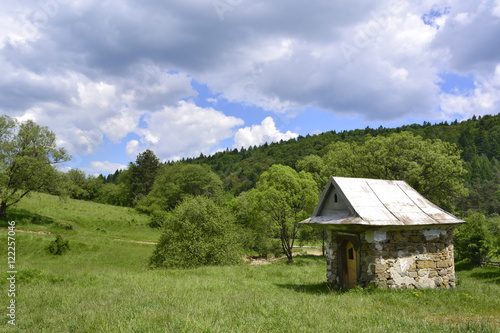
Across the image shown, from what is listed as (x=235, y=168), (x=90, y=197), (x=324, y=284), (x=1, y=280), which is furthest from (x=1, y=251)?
(x=235, y=168)

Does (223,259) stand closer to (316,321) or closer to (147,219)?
(316,321)

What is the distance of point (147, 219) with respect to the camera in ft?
144

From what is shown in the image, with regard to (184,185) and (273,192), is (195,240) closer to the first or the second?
(273,192)

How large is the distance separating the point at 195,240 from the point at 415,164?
61.7 feet

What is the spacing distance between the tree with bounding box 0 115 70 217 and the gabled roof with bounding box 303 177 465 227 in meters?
30.5

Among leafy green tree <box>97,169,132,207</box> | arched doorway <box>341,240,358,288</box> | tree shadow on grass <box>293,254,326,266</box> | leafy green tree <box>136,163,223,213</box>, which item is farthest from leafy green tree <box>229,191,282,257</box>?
leafy green tree <box>97,169,132,207</box>

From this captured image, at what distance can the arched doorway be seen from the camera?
1188cm

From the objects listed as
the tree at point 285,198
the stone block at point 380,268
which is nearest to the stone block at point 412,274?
the stone block at point 380,268

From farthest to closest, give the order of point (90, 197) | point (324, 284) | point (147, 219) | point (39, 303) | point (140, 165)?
point (90, 197) → point (140, 165) → point (147, 219) → point (324, 284) → point (39, 303)

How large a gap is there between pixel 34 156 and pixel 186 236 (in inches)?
895

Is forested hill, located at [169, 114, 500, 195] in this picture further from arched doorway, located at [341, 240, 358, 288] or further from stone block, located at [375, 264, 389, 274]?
stone block, located at [375, 264, 389, 274]

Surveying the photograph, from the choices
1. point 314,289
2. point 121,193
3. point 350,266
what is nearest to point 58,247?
A: point 314,289

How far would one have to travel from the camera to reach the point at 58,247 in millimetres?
22734

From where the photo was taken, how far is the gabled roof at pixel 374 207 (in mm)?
10758
